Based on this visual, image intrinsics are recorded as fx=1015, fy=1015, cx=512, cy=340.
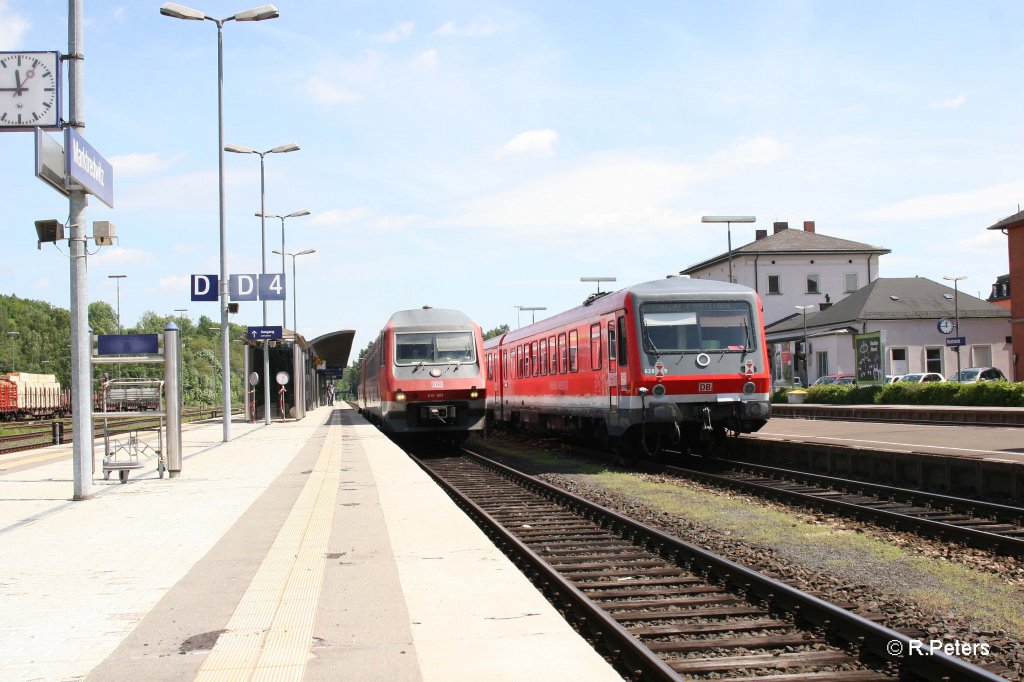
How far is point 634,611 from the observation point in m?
7.15

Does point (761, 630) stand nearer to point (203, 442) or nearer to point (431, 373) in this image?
point (431, 373)

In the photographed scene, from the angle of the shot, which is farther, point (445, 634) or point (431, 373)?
point (431, 373)

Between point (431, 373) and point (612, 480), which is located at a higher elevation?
point (431, 373)

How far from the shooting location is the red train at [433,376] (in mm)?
23172

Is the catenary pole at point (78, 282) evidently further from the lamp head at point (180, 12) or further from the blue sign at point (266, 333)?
the blue sign at point (266, 333)

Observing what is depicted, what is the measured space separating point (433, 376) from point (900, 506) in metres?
12.7

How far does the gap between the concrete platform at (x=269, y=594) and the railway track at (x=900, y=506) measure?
474cm

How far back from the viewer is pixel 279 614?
593 centimetres

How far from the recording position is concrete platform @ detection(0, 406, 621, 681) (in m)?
4.90

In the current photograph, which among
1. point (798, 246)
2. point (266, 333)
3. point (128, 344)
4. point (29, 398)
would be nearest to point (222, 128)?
point (266, 333)

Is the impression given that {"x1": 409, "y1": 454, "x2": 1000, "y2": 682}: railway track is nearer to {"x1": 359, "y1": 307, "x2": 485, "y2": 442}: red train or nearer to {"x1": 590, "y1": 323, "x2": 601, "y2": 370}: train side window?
{"x1": 590, "y1": 323, "x2": 601, "y2": 370}: train side window

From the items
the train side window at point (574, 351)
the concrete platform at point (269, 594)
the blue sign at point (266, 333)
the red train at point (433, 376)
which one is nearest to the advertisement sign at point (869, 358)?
the train side window at point (574, 351)

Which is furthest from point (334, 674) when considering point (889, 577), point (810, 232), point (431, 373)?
point (810, 232)

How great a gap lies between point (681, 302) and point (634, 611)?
437 inches
